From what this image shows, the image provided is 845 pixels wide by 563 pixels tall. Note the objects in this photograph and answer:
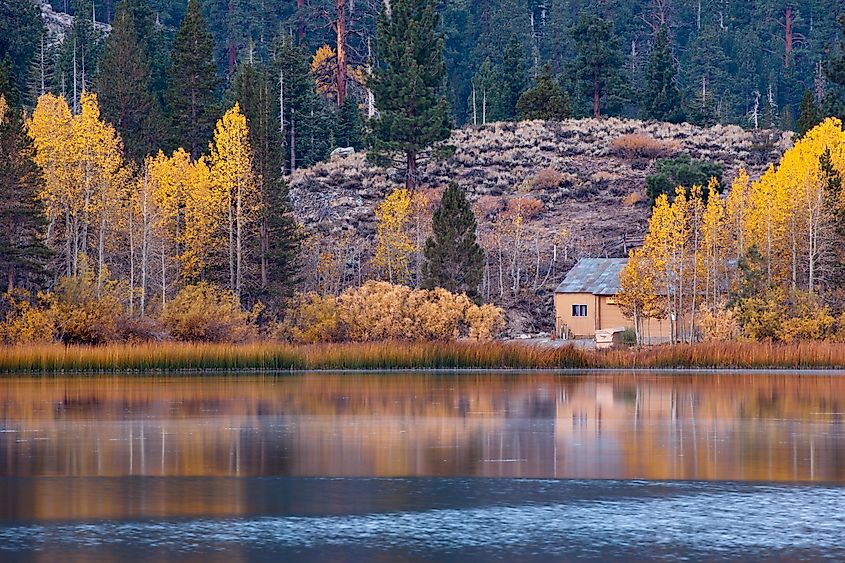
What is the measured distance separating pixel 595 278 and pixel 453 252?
16013 millimetres

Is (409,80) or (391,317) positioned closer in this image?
(391,317)

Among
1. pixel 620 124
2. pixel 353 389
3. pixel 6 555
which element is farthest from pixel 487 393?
pixel 620 124

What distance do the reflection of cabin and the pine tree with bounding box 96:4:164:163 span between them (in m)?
30.3

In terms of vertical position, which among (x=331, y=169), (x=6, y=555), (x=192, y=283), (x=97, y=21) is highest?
(x=97, y=21)

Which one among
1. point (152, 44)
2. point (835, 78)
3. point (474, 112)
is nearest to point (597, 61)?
point (474, 112)

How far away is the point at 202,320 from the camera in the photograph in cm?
5959

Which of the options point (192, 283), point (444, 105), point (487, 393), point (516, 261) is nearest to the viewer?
point (487, 393)

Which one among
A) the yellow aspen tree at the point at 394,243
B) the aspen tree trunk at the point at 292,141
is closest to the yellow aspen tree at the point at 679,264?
the yellow aspen tree at the point at 394,243

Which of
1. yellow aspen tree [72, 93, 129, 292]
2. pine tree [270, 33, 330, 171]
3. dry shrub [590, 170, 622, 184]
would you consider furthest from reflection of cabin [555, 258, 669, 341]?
pine tree [270, 33, 330, 171]

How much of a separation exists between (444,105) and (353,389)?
56.4m

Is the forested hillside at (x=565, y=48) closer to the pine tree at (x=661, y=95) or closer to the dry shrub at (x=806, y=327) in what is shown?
the pine tree at (x=661, y=95)

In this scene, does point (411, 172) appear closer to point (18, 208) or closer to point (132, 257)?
point (132, 257)

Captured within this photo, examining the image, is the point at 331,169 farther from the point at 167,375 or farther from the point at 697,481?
the point at 697,481

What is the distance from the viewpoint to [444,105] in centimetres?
9594
